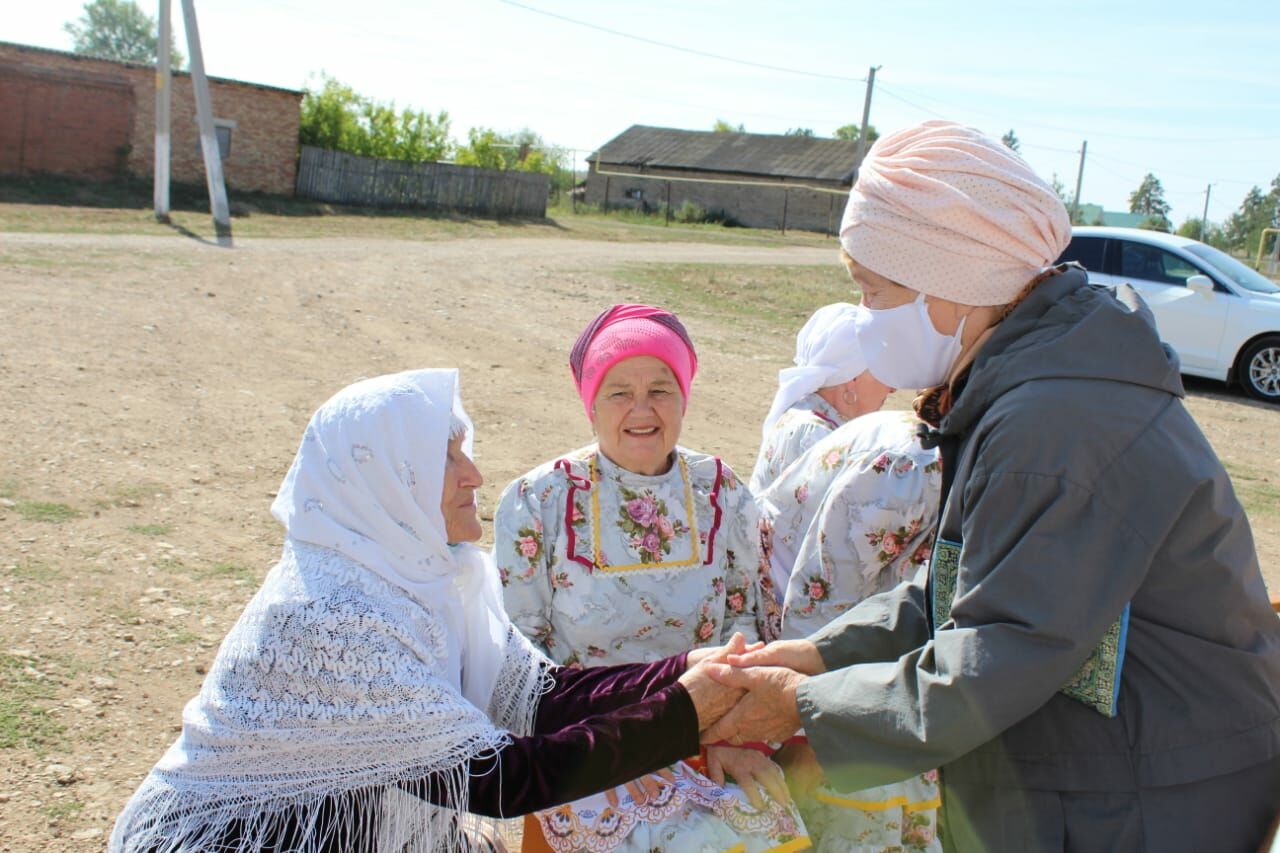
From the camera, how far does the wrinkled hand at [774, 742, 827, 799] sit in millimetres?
2602

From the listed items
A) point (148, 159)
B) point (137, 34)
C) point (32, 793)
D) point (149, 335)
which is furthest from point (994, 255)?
point (137, 34)

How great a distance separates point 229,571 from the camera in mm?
5047

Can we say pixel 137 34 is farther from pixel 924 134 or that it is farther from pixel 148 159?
pixel 924 134

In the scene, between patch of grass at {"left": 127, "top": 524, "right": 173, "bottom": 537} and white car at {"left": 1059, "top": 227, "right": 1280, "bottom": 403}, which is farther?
white car at {"left": 1059, "top": 227, "right": 1280, "bottom": 403}

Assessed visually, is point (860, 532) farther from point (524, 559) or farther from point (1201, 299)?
point (1201, 299)

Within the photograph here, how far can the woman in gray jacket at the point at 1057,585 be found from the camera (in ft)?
6.26

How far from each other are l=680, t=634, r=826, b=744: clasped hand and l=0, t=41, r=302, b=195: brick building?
26150mm

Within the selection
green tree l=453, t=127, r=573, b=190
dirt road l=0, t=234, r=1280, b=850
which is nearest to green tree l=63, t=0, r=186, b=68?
green tree l=453, t=127, r=573, b=190

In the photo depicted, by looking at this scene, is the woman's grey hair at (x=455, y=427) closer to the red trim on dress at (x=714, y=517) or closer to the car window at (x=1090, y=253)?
the red trim on dress at (x=714, y=517)

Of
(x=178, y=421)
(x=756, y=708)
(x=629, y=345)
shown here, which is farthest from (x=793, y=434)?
(x=178, y=421)

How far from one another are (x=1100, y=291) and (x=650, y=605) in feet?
4.92

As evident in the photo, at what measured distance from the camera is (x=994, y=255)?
2.17 m

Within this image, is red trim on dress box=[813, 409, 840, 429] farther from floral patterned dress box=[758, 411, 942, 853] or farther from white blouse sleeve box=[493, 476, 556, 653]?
white blouse sleeve box=[493, 476, 556, 653]

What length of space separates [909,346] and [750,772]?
1.01 m
